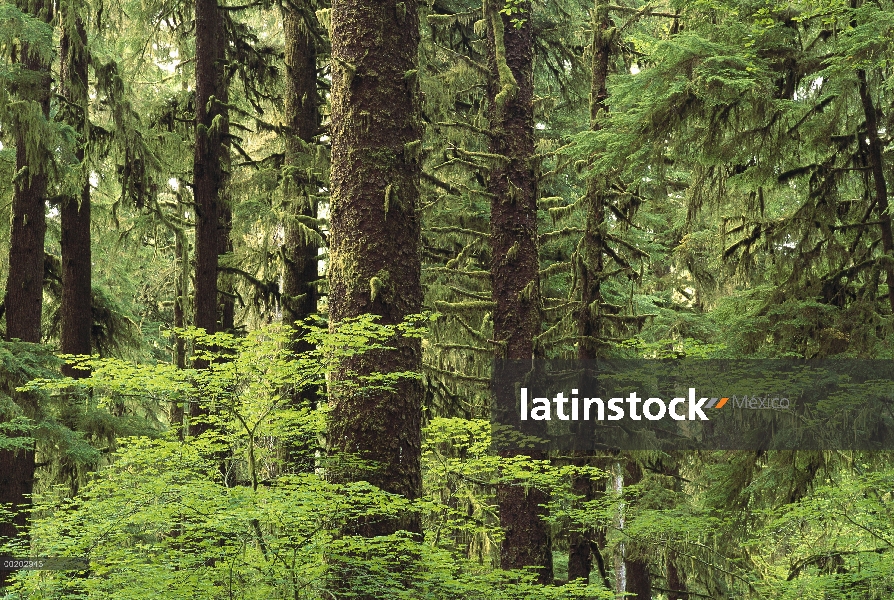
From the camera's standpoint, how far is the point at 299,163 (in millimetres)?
11750

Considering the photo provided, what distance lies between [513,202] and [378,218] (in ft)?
15.4

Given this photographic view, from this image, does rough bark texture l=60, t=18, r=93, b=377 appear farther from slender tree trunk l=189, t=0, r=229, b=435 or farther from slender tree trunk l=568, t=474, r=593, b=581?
slender tree trunk l=568, t=474, r=593, b=581

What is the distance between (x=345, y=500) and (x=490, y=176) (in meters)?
6.46

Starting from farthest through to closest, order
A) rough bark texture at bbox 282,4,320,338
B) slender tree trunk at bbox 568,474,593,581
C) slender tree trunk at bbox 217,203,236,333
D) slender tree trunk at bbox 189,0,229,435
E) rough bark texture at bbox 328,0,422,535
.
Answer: slender tree trunk at bbox 217,203,236,333
rough bark texture at bbox 282,4,320,338
slender tree trunk at bbox 568,474,593,581
slender tree trunk at bbox 189,0,229,435
rough bark texture at bbox 328,0,422,535

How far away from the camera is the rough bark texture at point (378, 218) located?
652 cm

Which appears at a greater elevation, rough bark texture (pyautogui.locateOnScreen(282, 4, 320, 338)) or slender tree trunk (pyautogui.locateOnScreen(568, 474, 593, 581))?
rough bark texture (pyautogui.locateOnScreen(282, 4, 320, 338))

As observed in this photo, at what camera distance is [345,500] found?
589cm

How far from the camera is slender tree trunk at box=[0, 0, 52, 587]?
33.0 feet

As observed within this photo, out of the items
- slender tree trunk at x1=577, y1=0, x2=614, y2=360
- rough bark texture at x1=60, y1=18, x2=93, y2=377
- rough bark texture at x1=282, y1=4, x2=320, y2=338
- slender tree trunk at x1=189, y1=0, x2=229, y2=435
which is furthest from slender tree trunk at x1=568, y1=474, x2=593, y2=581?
rough bark texture at x1=60, y1=18, x2=93, y2=377

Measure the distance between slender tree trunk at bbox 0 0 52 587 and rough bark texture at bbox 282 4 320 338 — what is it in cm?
310

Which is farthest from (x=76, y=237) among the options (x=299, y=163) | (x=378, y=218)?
(x=378, y=218)

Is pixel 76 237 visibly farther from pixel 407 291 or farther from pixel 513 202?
pixel 407 291

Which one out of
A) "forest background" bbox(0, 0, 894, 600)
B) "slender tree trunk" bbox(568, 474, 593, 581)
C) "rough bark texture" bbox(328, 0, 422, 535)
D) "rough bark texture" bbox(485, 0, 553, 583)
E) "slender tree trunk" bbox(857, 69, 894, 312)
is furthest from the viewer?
"slender tree trunk" bbox(568, 474, 593, 581)

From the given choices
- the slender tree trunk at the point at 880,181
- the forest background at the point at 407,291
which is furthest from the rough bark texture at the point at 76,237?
the slender tree trunk at the point at 880,181
